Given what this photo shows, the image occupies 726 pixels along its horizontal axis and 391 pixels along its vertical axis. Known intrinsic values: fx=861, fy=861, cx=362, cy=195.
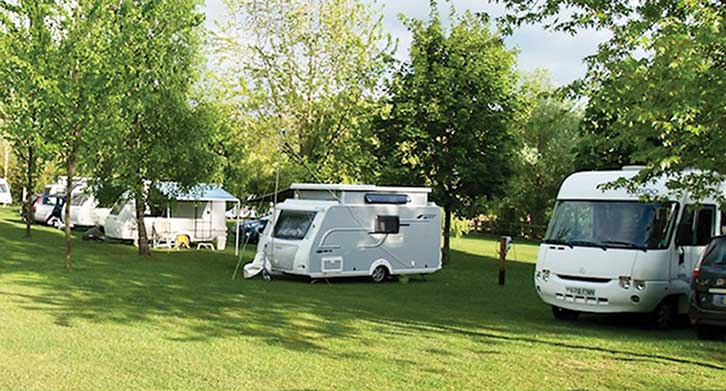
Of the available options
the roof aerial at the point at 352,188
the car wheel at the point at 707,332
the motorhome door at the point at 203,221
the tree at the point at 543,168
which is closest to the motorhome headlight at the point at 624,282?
the car wheel at the point at 707,332

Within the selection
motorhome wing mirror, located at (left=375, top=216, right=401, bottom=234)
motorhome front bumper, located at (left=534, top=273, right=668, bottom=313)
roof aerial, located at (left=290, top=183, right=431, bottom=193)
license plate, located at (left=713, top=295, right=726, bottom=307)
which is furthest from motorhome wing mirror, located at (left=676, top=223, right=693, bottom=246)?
roof aerial, located at (left=290, top=183, right=431, bottom=193)

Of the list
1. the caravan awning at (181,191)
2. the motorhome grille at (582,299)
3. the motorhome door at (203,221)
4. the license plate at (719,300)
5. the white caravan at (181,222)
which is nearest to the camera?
the license plate at (719,300)

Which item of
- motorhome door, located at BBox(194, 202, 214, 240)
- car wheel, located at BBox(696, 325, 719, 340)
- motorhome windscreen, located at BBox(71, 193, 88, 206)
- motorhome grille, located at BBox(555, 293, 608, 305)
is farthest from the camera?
motorhome windscreen, located at BBox(71, 193, 88, 206)

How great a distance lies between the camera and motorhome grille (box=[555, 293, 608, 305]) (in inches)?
528

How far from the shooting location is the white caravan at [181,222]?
100ft

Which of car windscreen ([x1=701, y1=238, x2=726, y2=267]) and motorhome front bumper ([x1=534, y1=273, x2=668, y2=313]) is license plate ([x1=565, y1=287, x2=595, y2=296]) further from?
car windscreen ([x1=701, y1=238, x2=726, y2=267])

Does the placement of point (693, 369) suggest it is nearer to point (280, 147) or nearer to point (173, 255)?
point (173, 255)

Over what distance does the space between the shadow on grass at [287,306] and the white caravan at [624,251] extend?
1.76 feet

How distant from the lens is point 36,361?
29.9 feet

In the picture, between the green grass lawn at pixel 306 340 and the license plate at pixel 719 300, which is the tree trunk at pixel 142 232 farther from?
the license plate at pixel 719 300

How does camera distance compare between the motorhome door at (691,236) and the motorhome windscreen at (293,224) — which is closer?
the motorhome door at (691,236)

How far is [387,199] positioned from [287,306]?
270 inches

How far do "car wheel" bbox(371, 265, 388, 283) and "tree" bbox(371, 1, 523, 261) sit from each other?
6748 mm

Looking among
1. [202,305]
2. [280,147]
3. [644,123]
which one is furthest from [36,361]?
[280,147]
